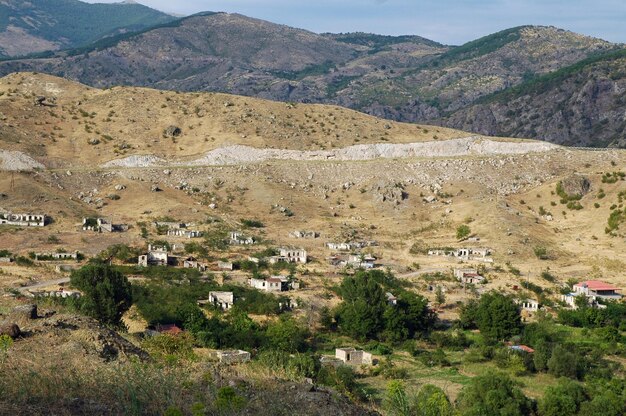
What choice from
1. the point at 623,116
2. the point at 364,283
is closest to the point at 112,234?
the point at 364,283

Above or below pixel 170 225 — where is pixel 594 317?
below

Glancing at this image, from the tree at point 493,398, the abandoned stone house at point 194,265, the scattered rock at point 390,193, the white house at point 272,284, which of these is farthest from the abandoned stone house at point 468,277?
the tree at point 493,398

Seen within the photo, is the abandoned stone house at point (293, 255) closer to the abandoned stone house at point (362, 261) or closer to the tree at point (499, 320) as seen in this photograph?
the abandoned stone house at point (362, 261)

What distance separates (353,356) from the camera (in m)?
34.3

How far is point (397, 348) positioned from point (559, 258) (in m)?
23.6

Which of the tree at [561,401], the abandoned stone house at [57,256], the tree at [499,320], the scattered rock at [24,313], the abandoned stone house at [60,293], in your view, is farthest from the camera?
the abandoned stone house at [57,256]

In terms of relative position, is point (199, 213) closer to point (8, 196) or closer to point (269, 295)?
point (8, 196)

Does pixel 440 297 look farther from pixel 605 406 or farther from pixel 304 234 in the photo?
pixel 605 406

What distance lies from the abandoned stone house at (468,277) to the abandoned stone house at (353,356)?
16420 mm

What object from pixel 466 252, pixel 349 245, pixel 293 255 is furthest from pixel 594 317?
pixel 293 255

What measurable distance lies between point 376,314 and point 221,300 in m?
8.89

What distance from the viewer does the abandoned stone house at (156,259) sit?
48.0 metres

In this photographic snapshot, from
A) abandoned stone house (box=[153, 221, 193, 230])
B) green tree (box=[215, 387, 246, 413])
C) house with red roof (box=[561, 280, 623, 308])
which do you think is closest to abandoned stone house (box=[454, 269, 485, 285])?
house with red roof (box=[561, 280, 623, 308])

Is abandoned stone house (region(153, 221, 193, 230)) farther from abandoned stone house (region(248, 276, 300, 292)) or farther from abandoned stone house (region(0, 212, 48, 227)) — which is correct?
abandoned stone house (region(248, 276, 300, 292))
